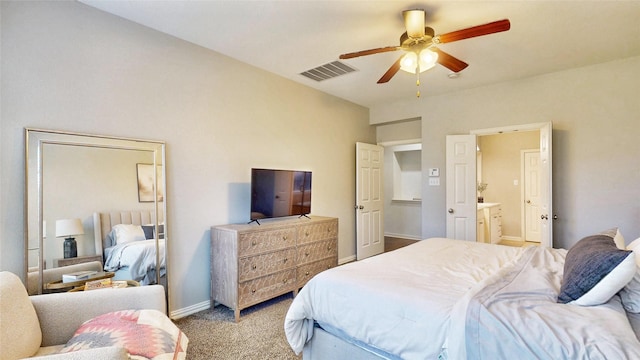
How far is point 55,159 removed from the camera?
90.6 inches

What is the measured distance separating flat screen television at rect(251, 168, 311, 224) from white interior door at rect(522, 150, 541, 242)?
17.1 feet

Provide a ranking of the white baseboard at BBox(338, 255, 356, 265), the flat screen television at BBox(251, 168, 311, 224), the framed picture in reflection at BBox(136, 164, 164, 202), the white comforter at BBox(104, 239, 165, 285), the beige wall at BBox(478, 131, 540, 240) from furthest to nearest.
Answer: the beige wall at BBox(478, 131, 540, 240) < the white baseboard at BBox(338, 255, 356, 265) < the flat screen television at BBox(251, 168, 311, 224) < the framed picture in reflection at BBox(136, 164, 164, 202) < the white comforter at BBox(104, 239, 165, 285)

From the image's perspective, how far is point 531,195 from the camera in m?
6.51

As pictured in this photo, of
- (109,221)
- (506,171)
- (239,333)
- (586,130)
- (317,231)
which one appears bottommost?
→ (239,333)

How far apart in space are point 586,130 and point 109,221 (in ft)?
17.1

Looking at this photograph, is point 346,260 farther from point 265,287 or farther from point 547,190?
point 547,190

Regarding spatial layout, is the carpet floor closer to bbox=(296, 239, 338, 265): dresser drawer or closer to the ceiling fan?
bbox=(296, 239, 338, 265): dresser drawer

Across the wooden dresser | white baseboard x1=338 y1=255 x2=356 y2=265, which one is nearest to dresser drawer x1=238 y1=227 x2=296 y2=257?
the wooden dresser

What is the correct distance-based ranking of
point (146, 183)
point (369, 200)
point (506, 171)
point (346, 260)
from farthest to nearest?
point (506, 171) < point (369, 200) < point (346, 260) < point (146, 183)

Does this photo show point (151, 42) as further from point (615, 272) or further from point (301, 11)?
point (615, 272)

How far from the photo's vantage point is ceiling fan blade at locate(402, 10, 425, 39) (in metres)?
2.32

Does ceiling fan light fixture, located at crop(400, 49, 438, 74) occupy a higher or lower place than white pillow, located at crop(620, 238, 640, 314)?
higher

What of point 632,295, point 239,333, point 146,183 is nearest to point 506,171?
point 632,295

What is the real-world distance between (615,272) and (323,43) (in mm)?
2767
